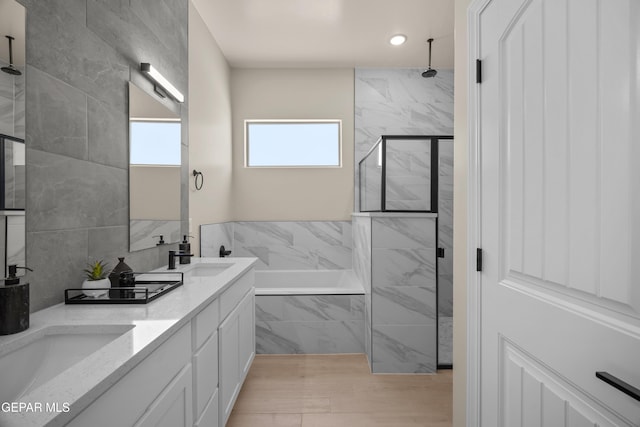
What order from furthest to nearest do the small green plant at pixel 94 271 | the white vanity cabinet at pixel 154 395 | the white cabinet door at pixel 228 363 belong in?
1. the white cabinet door at pixel 228 363
2. the small green plant at pixel 94 271
3. the white vanity cabinet at pixel 154 395

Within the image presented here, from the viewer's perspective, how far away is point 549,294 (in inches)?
39.4

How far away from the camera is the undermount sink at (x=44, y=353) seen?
938mm

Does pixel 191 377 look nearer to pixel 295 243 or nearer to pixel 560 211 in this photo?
pixel 560 211

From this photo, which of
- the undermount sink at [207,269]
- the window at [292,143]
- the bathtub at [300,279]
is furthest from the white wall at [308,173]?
the undermount sink at [207,269]

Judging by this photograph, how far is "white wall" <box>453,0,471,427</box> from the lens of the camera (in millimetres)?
1542

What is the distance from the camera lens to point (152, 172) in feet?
7.18

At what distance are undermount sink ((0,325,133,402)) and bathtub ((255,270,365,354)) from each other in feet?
6.98

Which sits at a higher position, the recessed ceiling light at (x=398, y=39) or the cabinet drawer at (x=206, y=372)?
the recessed ceiling light at (x=398, y=39)

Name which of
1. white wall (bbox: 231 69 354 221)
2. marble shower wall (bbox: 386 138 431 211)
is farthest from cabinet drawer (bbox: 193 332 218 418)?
white wall (bbox: 231 69 354 221)

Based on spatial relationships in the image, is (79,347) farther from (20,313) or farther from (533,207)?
(533,207)

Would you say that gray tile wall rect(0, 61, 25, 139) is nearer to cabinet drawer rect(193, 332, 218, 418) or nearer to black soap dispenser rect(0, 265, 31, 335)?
A: black soap dispenser rect(0, 265, 31, 335)

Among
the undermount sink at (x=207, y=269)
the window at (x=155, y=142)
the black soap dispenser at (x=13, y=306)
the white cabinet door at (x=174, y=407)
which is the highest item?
the window at (x=155, y=142)

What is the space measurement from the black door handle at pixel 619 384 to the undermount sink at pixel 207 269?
215 cm

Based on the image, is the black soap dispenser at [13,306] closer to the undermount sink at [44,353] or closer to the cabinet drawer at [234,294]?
the undermount sink at [44,353]
